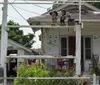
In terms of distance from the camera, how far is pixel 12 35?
3503 cm

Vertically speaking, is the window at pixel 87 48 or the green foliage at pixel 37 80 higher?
the window at pixel 87 48

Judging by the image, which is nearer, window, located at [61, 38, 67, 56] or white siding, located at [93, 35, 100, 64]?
white siding, located at [93, 35, 100, 64]

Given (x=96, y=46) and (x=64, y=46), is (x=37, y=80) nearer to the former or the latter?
(x=64, y=46)

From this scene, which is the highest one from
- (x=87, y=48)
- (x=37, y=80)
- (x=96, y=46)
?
(x=96, y=46)

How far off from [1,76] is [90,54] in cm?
1001

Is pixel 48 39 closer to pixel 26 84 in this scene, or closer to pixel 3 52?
pixel 26 84

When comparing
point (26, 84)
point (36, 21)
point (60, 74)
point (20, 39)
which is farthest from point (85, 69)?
point (20, 39)

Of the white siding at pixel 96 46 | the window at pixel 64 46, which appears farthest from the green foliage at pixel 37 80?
the white siding at pixel 96 46

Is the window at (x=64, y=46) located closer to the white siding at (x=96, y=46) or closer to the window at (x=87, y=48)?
the window at (x=87, y=48)

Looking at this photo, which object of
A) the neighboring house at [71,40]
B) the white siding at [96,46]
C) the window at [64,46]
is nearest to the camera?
the neighboring house at [71,40]

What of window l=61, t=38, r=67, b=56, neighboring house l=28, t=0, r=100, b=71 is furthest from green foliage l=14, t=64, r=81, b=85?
window l=61, t=38, r=67, b=56

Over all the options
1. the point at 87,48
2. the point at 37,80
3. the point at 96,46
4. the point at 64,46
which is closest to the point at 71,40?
the point at 64,46

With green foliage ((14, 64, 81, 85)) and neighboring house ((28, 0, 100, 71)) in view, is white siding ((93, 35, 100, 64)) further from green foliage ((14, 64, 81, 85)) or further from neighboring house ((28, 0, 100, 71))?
green foliage ((14, 64, 81, 85))

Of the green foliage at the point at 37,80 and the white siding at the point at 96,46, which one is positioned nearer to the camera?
the green foliage at the point at 37,80
